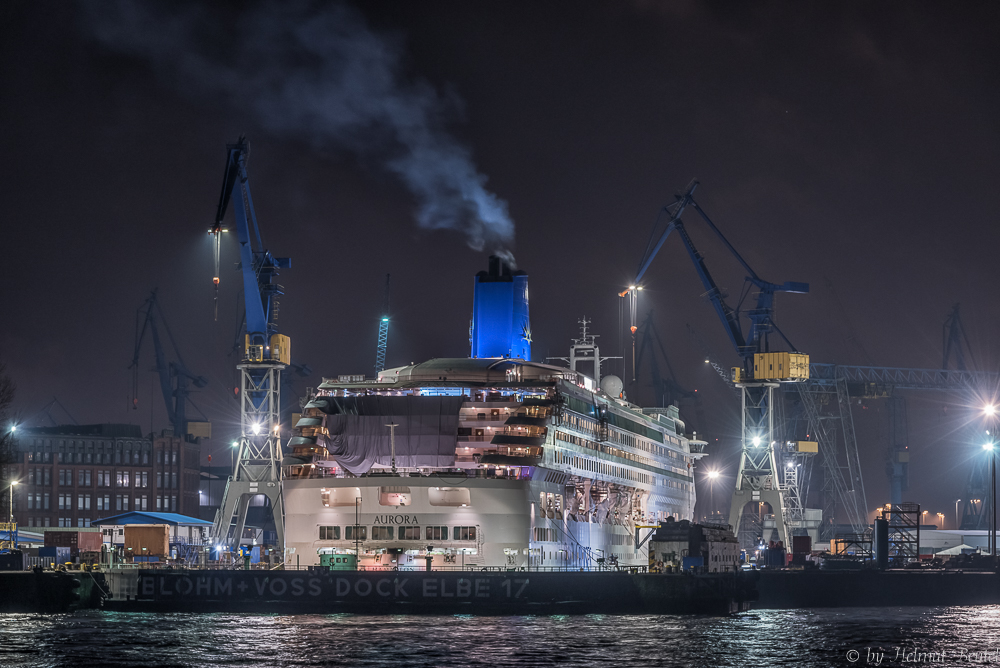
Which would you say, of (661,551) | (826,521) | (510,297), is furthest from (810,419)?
(661,551)

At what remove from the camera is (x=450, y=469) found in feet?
265

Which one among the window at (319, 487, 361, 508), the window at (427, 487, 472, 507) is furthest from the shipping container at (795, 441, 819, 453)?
the window at (319, 487, 361, 508)

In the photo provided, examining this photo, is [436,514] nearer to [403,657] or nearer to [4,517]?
[403,657]

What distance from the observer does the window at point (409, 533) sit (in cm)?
7762

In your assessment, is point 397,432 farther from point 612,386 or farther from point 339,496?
point 612,386

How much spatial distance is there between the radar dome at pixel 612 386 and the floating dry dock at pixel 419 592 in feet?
133

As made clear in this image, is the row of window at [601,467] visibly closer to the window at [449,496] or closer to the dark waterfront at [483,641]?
the window at [449,496]

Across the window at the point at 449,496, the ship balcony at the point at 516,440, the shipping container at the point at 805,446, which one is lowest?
the window at the point at 449,496

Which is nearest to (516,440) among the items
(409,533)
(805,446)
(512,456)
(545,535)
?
(512,456)

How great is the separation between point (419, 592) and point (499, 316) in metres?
32.9

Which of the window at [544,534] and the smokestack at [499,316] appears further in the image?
the smokestack at [499,316]

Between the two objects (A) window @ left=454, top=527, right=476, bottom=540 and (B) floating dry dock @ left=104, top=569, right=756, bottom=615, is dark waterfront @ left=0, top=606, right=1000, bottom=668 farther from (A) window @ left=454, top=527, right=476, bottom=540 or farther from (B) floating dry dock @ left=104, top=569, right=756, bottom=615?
(A) window @ left=454, top=527, right=476, bottom=540

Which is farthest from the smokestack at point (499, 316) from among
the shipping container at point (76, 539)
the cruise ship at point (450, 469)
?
the shipping container at point (76, 539)

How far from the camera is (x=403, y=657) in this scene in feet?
186
